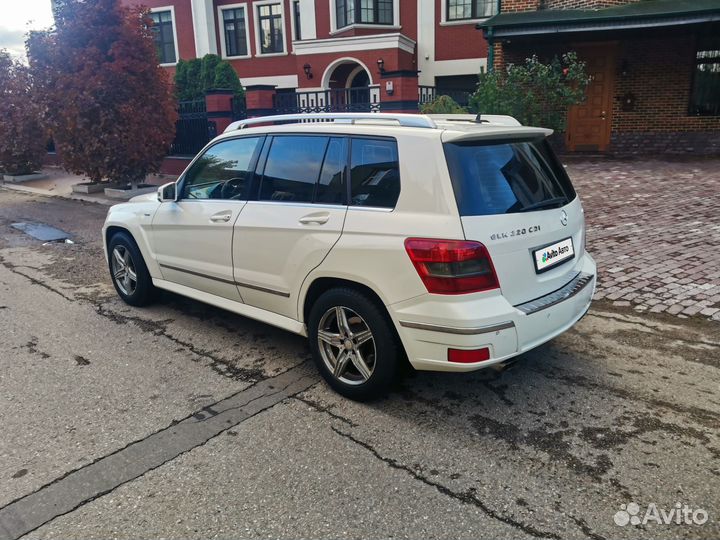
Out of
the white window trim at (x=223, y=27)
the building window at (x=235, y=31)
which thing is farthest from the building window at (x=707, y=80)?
the building window at (x=235, y=31)

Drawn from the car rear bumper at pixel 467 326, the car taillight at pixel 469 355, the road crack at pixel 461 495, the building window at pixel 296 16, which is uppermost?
the building window at pixel 296 16

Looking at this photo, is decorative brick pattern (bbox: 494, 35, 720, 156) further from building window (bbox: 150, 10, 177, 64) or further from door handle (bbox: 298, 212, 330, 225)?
building window (bbox: 150, 10, 177, 64)

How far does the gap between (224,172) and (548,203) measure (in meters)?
2.53

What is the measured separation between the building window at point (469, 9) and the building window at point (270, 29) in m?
7.80

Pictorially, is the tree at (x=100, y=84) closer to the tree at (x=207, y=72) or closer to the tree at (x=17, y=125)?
the tree at (x=17, y=125)

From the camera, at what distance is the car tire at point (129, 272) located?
17.9 ft

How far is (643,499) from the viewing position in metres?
2.70

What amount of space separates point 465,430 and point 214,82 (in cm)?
1622

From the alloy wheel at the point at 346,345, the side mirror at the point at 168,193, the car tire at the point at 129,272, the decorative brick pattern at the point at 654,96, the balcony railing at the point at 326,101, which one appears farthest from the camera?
the decorative brick pattern at the point at 654,96

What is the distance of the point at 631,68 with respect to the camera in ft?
48.4

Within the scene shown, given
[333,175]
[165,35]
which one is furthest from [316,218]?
[165,35]

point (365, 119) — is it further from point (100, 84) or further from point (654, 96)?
point (654, 96)

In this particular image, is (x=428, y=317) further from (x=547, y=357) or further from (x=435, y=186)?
(x=547, y=357)

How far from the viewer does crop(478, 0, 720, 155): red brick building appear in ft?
44.6
